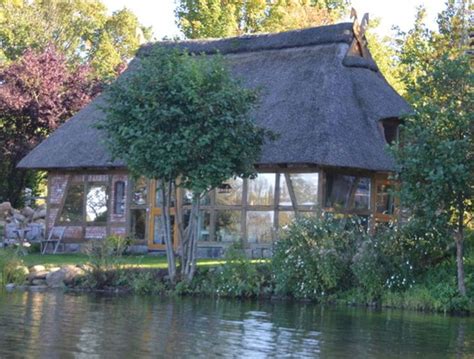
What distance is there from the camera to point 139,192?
2703 centimetres

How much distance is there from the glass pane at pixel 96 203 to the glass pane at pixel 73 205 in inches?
10.8

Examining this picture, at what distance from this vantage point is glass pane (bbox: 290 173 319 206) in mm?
23812

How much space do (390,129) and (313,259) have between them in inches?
303

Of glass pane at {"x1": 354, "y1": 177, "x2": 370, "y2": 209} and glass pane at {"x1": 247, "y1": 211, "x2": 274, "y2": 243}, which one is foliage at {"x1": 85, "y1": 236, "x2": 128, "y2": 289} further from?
glass pane at {"x1": 354, "y1": 177, "x2": 370, "y2": 209}

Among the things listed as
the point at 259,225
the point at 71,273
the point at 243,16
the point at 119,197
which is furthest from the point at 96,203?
the point at 243,16

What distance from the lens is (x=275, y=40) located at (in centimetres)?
2844

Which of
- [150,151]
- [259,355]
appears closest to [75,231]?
[150,151]

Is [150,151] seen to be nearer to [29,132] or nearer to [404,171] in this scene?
[404,171]

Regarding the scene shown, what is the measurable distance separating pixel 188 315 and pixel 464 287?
19.7ft

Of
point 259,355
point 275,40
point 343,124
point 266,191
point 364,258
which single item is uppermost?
point 275,40

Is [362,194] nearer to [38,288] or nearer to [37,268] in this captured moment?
[37,268]

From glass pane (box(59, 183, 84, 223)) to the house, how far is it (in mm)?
30

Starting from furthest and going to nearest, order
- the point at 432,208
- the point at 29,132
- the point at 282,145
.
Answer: the point at 29,132 < the point at 282,145 < the point at 432,208

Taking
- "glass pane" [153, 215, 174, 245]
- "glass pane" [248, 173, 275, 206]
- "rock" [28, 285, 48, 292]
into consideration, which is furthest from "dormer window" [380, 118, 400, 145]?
"rock" [28, 285, 48, 292]
